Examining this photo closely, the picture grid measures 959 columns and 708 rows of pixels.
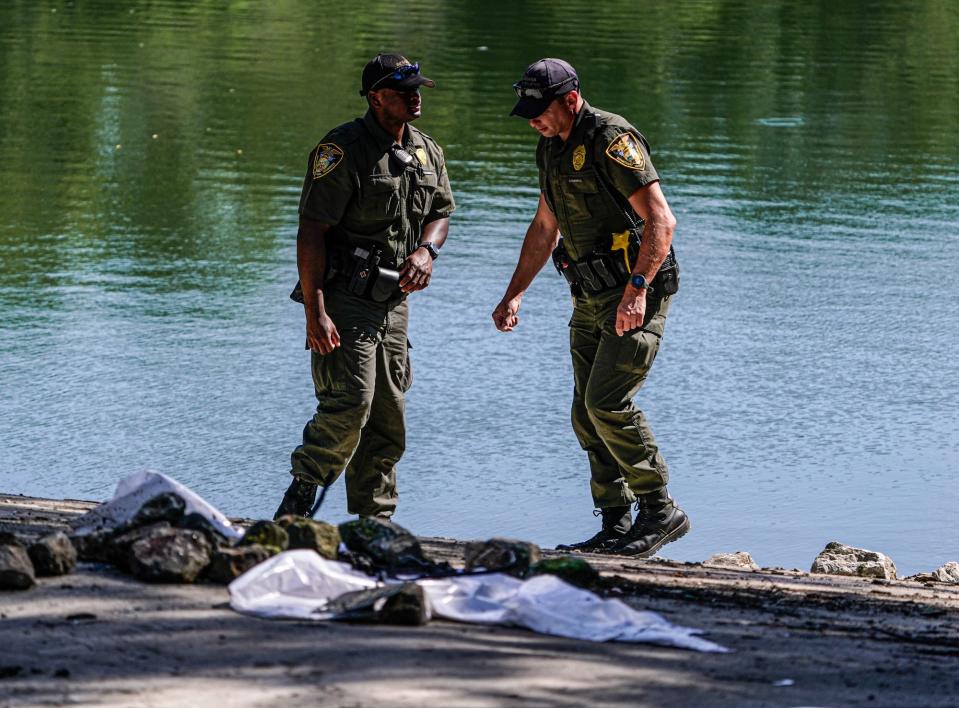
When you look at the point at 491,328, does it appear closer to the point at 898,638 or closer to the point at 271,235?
the point at 271,235

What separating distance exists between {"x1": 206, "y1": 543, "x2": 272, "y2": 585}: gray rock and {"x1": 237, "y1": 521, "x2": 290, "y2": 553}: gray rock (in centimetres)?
10

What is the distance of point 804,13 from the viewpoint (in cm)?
3362

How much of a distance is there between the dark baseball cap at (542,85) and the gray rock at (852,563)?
2.00 metres

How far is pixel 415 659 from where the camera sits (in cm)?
389

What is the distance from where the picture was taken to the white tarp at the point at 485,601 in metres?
4.23

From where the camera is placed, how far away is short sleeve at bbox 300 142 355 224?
6062mm

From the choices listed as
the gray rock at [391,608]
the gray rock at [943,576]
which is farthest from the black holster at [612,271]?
the gray rock at [391,608]

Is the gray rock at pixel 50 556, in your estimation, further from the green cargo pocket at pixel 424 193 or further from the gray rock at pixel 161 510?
the green cargo pocket at pixel 424 193

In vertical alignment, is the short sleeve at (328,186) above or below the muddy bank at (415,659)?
above

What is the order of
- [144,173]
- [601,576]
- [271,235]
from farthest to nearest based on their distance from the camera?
[144,173] → [271,235] → [601,576]

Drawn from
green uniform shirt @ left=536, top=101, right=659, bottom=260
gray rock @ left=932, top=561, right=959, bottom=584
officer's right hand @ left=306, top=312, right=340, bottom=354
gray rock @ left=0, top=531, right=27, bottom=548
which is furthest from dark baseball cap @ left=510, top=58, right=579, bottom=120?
gray rock @ left=0, top=531, right=27, bottom=548

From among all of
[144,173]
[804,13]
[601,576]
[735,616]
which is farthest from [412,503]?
[804,13]

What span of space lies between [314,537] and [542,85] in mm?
2050

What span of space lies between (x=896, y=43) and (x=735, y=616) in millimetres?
24771
